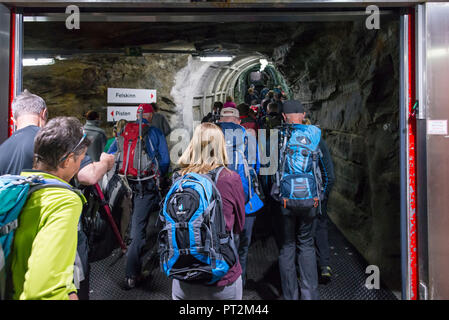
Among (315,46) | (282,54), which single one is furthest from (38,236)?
(282,54)

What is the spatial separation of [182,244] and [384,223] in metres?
2.94

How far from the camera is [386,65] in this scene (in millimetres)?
3666

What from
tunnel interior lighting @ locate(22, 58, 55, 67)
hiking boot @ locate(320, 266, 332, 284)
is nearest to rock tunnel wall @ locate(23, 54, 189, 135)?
tunnel interior lighting @ locate(22, 58, 55, 67)

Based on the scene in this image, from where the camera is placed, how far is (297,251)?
3.01 metres

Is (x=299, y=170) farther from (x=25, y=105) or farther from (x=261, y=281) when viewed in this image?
(x=25, y=105)

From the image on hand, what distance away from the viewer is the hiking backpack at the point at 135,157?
3.48 meters

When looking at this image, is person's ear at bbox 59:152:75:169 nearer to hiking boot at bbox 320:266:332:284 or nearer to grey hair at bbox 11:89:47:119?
grey hair at bbox 11:89:47:119

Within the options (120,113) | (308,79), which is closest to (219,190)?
(308,79)

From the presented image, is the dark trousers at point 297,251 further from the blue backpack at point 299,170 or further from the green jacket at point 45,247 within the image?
the green jacket at point 45,247

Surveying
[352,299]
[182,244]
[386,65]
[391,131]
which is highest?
[386,65]

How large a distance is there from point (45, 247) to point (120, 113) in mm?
7388

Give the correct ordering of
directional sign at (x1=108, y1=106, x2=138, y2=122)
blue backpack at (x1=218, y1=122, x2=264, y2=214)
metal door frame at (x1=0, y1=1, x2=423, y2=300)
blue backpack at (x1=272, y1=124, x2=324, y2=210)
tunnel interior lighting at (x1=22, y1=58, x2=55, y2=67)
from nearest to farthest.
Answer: metal door frame at (x1=0, y1=1, x2=423, y2=300) < blue backpack at (x1=272, y1=124, x2=324, y2=210) < blue backpack at (x1=218, y1=122, x2=264, y2=214) < tunnel interior lighting at (x1=22, y1=58, x2=55, y2=67) < directional sign at (x1=108, y1=106, x2=138, y2=122)

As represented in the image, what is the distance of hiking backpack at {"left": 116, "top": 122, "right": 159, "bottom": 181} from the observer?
3.48 meters
